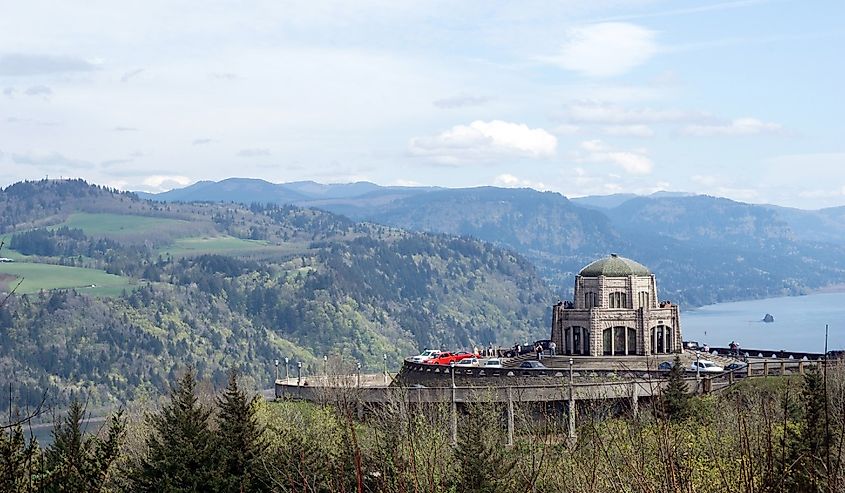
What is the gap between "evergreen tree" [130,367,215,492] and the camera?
157ft

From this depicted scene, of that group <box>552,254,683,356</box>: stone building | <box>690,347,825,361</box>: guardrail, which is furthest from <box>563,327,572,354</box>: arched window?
<box>690,347,825,361</box>: guardrail

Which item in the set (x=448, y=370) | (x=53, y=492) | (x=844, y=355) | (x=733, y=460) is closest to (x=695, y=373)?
(x=844, y=355)

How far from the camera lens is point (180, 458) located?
1909 inches

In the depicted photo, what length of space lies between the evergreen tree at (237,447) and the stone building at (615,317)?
167 ft

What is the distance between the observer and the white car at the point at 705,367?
3300 inches

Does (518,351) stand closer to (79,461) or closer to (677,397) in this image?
(677,397)

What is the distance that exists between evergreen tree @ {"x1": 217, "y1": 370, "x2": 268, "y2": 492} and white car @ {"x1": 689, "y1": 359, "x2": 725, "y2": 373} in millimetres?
37901

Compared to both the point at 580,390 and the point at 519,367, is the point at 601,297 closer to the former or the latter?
the point at 519,367

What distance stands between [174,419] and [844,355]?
150 feet

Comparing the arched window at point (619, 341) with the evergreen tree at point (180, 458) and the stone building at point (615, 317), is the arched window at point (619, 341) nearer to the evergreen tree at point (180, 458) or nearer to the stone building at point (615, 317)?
the stone building at point (615, 317)

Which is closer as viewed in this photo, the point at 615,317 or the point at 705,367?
the point at 705,367

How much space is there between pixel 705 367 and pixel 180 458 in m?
48.2

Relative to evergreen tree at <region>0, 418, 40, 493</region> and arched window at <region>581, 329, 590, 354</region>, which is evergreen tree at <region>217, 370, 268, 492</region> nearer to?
evergreen tree at <region>0, 418, 40, 493</region>

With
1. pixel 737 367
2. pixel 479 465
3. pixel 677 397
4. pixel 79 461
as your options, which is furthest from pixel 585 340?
pixel 79 461
